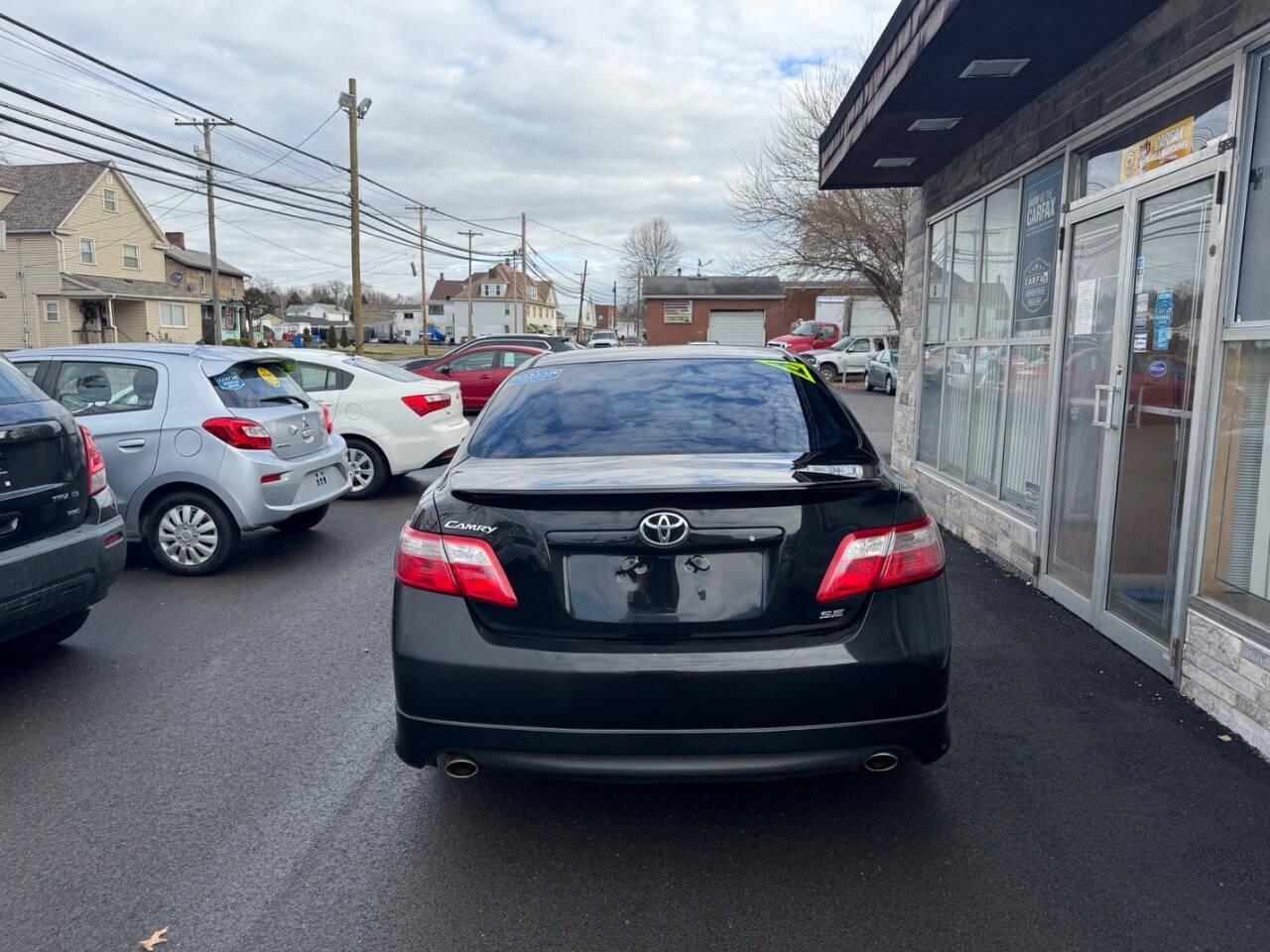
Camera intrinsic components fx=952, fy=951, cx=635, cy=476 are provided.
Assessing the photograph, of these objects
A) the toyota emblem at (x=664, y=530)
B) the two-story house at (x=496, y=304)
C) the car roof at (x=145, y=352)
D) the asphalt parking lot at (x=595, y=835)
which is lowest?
the asphalt parking lot at (x=595, y=835)

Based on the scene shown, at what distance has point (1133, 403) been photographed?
5.03 meters

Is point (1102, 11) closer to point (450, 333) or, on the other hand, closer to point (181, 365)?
point (181, 365)

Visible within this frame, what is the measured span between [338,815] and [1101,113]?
17.6 ft

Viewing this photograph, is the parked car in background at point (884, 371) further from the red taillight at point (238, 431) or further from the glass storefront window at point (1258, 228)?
the glass storefront window at point (1258, 228)

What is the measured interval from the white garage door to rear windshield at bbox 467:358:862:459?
44.0 metres

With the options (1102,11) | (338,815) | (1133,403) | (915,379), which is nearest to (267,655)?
(338,815)

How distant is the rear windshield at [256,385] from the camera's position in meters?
6.85

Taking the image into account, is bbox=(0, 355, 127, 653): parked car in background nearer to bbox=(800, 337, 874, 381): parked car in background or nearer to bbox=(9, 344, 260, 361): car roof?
bbox=(9, 344, 260, 361): car roof

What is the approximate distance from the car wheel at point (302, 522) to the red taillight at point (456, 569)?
5.34 m

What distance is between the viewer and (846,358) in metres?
32.2

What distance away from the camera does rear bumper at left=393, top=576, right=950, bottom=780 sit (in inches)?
109

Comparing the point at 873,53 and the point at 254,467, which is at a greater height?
the point at 873,53

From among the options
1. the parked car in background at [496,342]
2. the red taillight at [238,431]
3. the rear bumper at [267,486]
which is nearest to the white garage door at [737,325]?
the parked car in background at [496,342]

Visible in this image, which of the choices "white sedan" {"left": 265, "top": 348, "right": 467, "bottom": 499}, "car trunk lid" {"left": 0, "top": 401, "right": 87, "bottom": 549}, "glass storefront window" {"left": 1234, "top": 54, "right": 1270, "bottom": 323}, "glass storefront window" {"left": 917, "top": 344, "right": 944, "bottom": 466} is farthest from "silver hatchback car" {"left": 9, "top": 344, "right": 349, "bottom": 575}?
"glass storefront window" {"left": 1234, "top": 54, "right": 1270, "bottom": 323}
